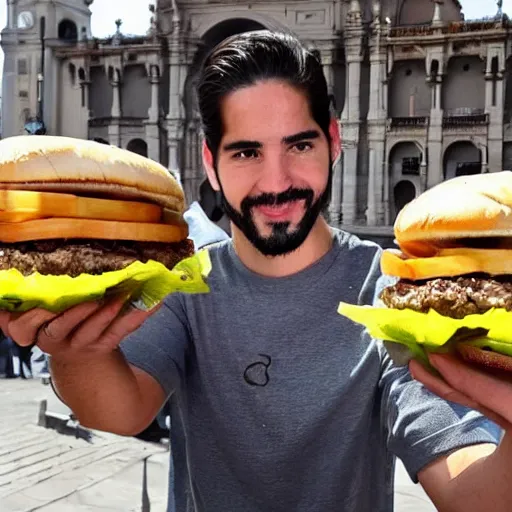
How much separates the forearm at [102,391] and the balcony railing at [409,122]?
11628 mm

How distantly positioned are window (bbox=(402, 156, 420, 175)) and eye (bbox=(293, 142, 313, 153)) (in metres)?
11.4

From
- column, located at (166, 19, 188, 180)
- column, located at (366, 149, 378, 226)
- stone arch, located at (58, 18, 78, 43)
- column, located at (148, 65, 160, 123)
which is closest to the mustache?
column, located at (366, 149, 378, 226)

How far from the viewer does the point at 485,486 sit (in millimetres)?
1239

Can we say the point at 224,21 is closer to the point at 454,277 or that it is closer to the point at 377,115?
the point at 377,115

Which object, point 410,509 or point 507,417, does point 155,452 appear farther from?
point 507,417

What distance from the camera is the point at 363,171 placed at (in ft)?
43.0

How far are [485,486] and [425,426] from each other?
164 millimetres

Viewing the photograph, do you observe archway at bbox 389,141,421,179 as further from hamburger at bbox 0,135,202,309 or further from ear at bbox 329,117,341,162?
hamburger at bbox 0,135,202,309

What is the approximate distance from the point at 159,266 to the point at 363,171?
12.0m

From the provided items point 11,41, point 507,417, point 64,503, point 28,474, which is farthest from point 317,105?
point 11,41

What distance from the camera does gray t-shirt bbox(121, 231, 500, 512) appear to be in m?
1.49

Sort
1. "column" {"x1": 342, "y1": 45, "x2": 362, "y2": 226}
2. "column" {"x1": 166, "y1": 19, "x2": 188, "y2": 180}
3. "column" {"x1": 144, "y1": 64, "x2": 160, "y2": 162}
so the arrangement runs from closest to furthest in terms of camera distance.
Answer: "column" {"x1": 342, "y1": 45, "x2": 362, "y2": 226}
"column" {"x1": 166, "y1": 19, "x2": 188, "y2": 180}
"column" {"x1": 144, "y1": 64, "x2": 160, "y2": 162}

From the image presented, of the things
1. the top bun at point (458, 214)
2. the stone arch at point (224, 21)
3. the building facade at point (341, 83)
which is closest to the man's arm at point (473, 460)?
the top bun at point (458, 214)

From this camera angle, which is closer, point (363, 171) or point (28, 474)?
point (28, 474)
